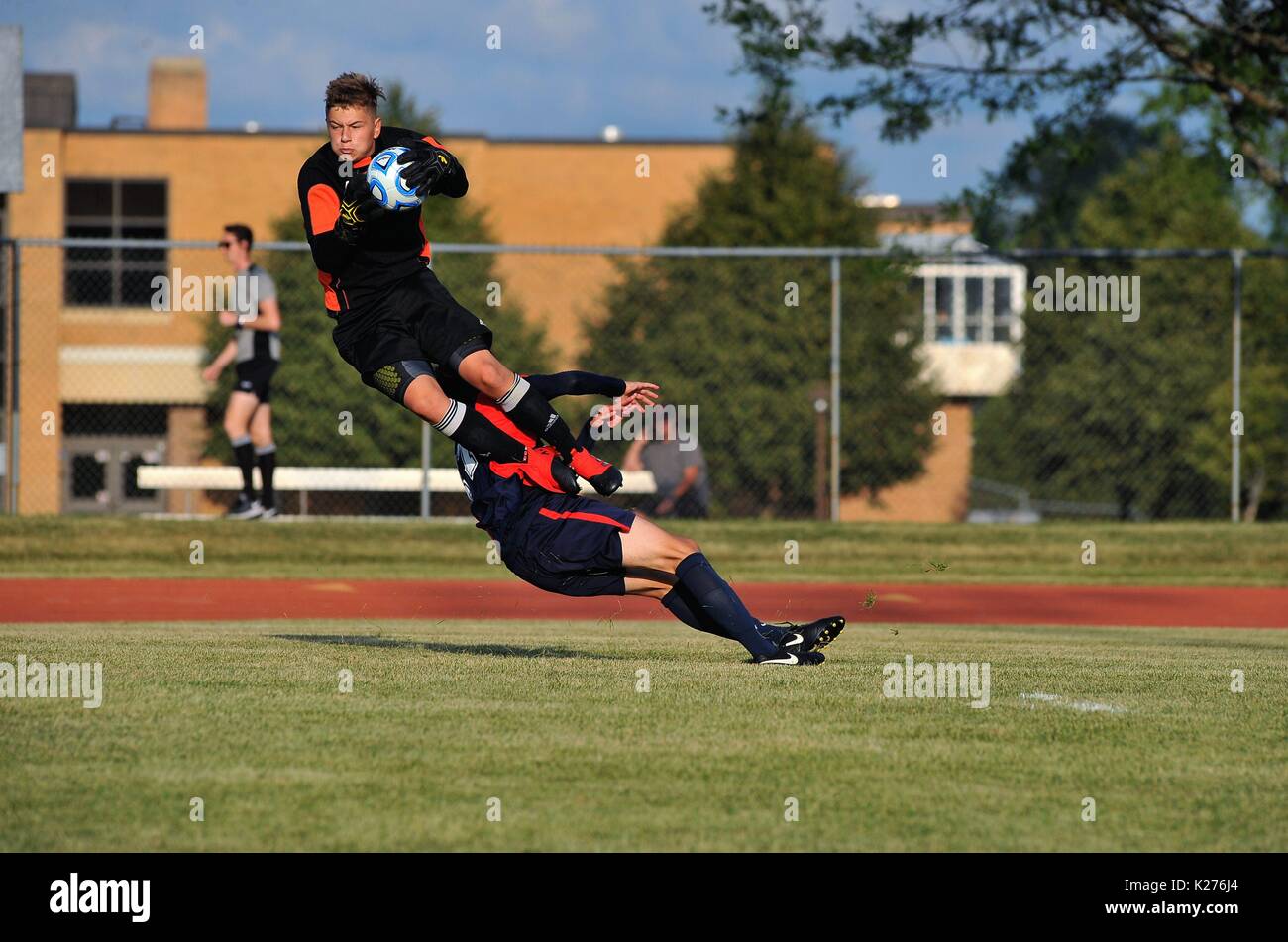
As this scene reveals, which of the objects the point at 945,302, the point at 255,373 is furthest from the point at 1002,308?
the point at 255,373

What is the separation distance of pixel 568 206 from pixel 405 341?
40470mm

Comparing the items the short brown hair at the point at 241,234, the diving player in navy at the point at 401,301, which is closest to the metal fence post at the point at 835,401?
the short brown hair at the point at 241,234

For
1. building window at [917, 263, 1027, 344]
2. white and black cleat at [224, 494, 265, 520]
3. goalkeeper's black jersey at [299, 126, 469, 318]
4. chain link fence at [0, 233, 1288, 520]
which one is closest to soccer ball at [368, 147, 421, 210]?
goalkeeper's black jersey at [299, 126, 469, 318]

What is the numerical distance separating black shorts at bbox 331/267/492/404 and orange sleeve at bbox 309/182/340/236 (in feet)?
1.30

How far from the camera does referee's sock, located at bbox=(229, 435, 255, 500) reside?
15.5 meters

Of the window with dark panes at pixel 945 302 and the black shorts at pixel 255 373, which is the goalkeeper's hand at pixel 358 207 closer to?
the black shorts at pixel 255 373

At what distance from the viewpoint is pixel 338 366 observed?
84.9 ft

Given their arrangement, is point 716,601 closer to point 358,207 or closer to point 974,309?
point 358,207

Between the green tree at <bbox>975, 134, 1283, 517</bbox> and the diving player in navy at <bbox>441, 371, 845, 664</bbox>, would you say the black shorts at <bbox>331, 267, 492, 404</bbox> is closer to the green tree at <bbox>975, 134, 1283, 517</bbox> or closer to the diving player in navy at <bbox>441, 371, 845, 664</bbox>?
the diving player in navy at <bbox>441, 371, 845, 664</bbox>

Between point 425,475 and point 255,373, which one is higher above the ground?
point 255,373

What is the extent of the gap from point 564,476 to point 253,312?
888cm

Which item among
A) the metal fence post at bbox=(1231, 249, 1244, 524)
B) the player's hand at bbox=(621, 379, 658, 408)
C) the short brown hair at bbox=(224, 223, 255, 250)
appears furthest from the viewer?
the metal fence post at bbox=(1231, 249, 1244, 524)

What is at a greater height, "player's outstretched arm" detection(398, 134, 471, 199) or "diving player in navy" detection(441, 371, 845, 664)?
"player's outstretched arm" detection(398, 134, 471, 199)

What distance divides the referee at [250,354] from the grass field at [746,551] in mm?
779
